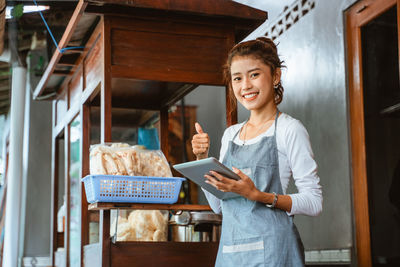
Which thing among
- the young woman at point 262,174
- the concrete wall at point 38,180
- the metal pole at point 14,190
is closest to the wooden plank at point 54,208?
the metal pole at point 14,190

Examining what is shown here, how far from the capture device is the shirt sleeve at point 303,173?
82.2 inches

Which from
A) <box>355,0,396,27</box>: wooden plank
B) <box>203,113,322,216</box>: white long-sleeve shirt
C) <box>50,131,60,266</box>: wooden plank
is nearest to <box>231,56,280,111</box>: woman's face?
<box>203,113,322,216</box>: white long-sleeve shirt

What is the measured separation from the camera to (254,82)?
230cm

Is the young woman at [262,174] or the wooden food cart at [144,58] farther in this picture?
the wooden food cart at [144,58]

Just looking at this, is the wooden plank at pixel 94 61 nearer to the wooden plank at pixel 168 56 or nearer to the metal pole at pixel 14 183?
the wooden plank at pixel 168 56

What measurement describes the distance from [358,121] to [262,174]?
184cm

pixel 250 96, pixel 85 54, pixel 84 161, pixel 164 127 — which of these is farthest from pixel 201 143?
A: pixel 164 127

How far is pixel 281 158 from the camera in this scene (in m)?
2.20

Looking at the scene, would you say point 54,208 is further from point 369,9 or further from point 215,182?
point 215,182

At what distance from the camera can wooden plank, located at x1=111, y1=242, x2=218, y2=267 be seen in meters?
2.79

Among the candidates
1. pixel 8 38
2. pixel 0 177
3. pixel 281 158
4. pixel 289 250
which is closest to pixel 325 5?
pixel 281 158

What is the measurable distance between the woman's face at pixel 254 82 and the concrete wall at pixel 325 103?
1730 millimetres

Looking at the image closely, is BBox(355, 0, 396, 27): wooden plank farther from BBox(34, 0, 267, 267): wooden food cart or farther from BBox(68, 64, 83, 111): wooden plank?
BBox(68, 64, 83, 111): wooden plank

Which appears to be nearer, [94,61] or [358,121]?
[94,61]
